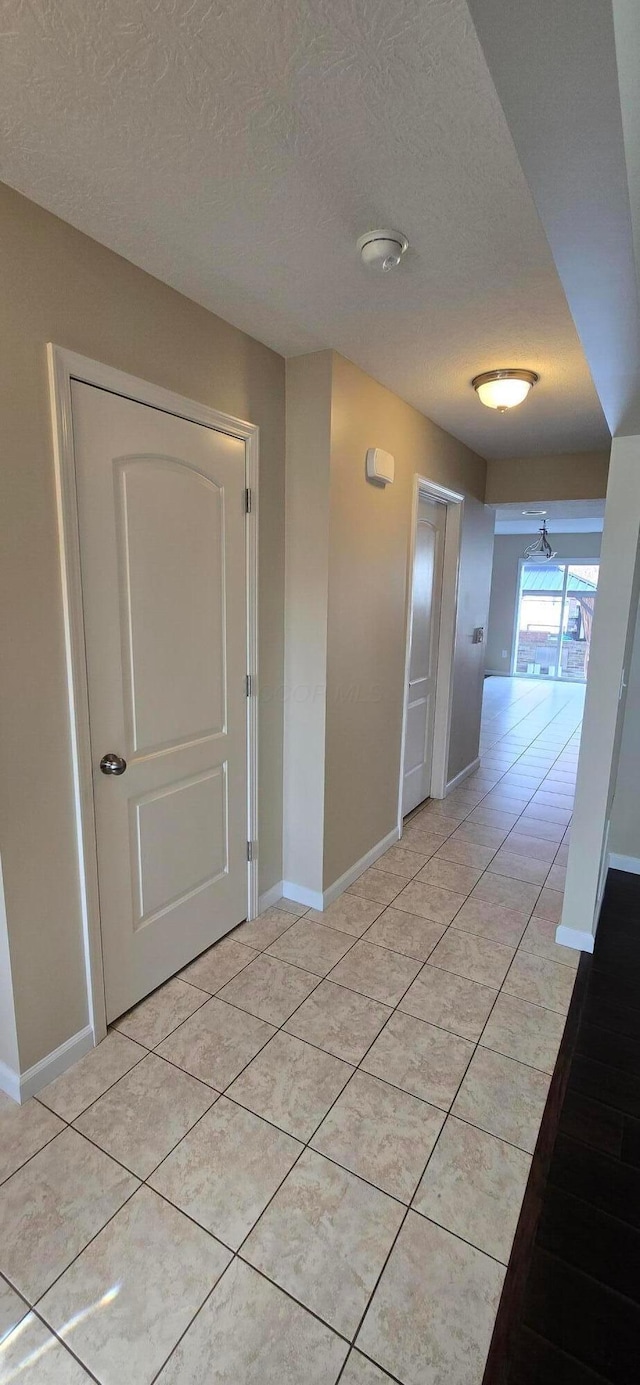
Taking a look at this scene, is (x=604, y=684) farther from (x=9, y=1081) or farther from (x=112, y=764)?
(x=9, y=1081)

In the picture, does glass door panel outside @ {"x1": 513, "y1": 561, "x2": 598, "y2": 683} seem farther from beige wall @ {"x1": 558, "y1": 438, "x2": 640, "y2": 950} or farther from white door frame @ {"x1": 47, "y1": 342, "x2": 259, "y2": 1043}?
white door frame @ {"x1": 47, "y1": 342, "x2": 259, "y2": 1043}

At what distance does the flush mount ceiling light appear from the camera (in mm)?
2406

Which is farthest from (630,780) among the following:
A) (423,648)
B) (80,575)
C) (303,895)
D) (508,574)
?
(508,574)

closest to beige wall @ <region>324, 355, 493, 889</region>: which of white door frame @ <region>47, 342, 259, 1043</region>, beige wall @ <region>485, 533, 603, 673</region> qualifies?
white door frame @ <region>47, 342, 259, 1043</region>

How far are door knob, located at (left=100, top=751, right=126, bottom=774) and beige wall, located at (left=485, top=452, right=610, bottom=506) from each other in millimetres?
3443

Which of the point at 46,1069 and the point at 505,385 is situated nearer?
the point at 46,1069

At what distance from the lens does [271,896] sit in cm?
274

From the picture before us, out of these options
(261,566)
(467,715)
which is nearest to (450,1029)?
(261,566)

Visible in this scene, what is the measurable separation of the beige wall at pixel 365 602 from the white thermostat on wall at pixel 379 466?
4cm

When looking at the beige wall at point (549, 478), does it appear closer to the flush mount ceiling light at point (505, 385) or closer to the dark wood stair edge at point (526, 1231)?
the flush mount ceiling light at point (505, 385)

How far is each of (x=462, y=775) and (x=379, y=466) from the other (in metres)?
2.70

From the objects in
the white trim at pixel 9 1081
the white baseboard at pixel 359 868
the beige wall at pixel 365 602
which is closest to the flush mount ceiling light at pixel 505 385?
the beige wall at pixel 365 602

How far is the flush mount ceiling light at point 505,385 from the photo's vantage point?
7.89ft

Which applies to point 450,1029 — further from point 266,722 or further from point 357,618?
point 357,618
